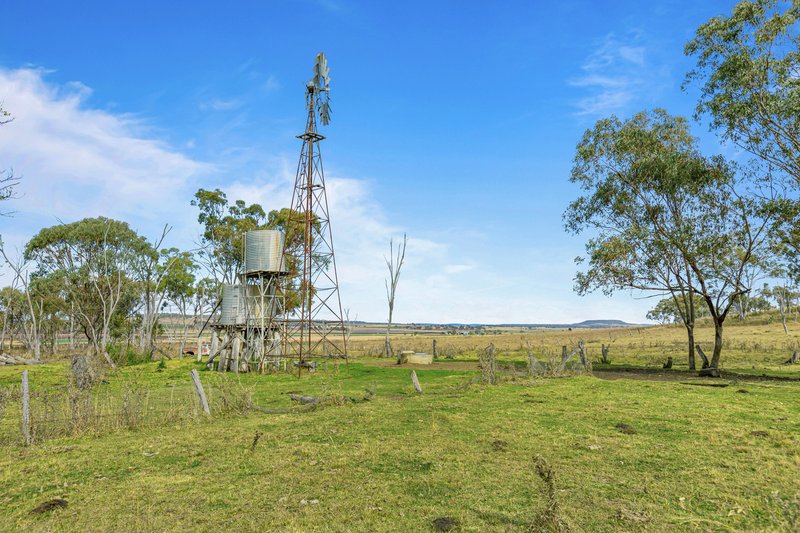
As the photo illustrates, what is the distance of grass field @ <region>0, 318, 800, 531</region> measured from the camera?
6547 mm

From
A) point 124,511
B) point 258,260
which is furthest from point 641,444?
point 258,260

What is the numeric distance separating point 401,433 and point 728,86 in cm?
2193

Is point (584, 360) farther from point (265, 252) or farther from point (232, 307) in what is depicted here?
point (232, 307)

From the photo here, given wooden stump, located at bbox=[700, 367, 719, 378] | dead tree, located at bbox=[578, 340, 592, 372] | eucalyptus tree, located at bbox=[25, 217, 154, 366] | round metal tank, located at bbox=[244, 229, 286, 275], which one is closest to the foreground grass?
dead tree, located at bbox=[578, 340, 592, 372]

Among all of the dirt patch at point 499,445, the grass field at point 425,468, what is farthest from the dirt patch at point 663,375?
the dirt patch at point 499,445

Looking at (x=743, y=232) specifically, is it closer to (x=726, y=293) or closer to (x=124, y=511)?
(x=726, y=293)

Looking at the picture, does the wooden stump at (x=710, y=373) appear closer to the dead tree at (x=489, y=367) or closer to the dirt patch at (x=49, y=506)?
the dead tree at (x=489, y=367)

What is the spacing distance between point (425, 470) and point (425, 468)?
11cm

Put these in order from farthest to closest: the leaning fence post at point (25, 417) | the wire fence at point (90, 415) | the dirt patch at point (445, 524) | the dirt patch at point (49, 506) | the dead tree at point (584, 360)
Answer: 1. the dead tree at point (584, 360)
2. the wire fence at point (90, 415)
3. the leaning fence post at point (25, 417)
4. the dirt patch at point (49, 506)
5. the dirt patch at point (445, 524)

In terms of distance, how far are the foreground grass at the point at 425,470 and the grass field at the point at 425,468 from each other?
3 cm

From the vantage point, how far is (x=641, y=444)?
9.92 m

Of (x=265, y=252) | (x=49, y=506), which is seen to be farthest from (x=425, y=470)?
(x=265, y=252)

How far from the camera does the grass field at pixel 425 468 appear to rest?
6.55 metres

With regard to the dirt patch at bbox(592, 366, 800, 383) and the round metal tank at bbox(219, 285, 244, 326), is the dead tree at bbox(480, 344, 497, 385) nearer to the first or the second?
the dirt patch at bbox(592, 366, 800, 383)
